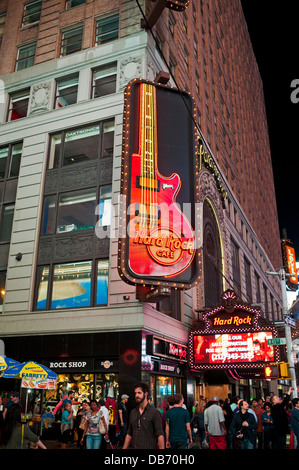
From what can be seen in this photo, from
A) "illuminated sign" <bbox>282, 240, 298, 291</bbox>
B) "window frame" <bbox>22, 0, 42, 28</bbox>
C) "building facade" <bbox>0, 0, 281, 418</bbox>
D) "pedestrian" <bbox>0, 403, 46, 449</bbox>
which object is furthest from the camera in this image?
"illuminated sign" <bbox>282, 240, 298, 291</bbox>

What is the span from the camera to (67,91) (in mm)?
25531

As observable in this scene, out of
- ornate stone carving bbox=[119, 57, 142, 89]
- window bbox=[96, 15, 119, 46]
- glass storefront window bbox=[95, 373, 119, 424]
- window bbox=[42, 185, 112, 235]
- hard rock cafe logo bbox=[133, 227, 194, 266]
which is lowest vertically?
glass storefront window bbox=[95, 373, 119, 424]

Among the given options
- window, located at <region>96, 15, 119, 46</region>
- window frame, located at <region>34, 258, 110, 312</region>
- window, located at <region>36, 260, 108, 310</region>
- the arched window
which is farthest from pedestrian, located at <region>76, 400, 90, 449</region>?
window, located at <region>96, 15, 119, 46</region>

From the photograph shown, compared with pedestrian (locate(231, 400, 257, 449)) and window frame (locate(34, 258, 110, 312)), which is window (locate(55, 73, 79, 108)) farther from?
pedestrian (locate(231, 400, 257, 449))

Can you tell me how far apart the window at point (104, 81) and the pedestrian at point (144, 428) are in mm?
20193

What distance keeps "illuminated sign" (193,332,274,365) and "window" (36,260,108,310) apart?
7.35m

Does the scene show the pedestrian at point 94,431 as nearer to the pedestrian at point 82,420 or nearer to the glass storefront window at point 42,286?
the pedestrian at point 82,420

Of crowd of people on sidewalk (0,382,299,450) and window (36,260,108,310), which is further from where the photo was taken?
window (36,260,108,310)

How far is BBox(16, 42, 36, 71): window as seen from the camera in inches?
1087

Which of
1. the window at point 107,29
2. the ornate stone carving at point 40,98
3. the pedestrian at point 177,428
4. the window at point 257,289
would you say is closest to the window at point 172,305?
the pedestrian at point 177,428

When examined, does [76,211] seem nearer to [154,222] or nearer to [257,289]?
[154,222]

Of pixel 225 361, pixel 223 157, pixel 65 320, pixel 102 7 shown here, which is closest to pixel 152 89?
pixel 102 7

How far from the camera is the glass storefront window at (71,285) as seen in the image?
67.5 feet

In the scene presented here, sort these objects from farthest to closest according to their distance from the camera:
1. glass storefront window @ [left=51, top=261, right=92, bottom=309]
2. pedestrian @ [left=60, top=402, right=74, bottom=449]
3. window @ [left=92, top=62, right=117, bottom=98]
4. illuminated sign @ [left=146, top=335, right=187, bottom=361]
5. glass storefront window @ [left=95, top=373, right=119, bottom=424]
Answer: window @ [left=92, top=62, right=117, bottom=98]
glass storefront window @ [left=51, top=261, right=92, bottom=309]
illuminated sign @ [left=146, top=335, right=187, bottom=361]
glass storefront window @ [left=95, top=373, right=119, bottom=424]
pedestrian @ [left=60, top=402, right=74, bottom=449]
